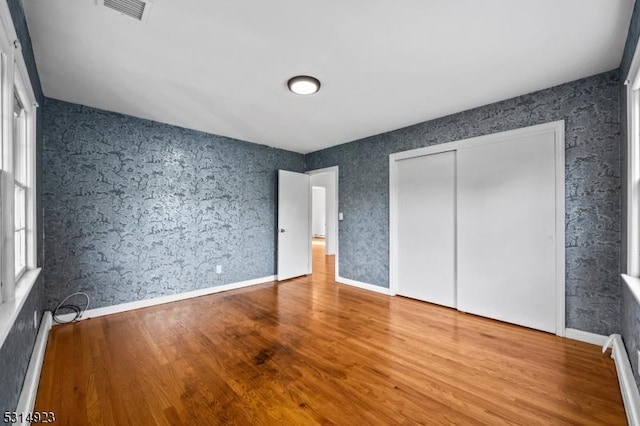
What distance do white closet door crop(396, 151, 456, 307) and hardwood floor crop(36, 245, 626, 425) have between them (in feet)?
1.70

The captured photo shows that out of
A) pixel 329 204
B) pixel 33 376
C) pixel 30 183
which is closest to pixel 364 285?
pixel 33 376

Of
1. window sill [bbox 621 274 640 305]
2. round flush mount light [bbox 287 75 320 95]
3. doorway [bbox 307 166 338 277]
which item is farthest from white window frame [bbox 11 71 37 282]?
window sill [bbox 621 274 640 305]

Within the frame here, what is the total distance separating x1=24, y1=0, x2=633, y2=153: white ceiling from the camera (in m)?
1.67

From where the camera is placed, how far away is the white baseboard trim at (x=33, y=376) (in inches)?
60.7

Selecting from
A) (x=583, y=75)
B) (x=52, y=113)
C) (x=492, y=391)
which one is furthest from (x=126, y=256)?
(x=583, y=75)

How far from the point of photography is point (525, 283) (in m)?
2.81

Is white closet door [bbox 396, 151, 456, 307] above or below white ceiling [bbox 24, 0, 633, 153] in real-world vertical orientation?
below

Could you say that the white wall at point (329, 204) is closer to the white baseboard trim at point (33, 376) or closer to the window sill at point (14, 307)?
the white baseboard trim at point (33, 376)

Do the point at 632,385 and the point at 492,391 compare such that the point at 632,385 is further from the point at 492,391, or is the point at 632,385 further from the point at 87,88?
the point at 87,88

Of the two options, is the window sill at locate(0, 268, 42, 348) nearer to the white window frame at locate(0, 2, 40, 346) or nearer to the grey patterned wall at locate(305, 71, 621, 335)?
the white window frame at locate(0, 2, 40, 346)

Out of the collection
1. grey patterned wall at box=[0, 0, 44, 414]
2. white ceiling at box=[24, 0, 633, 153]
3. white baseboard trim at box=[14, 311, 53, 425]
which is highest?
white ceiling at box=[24, 0, 633, 153]

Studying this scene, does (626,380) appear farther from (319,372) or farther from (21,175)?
(21,175)

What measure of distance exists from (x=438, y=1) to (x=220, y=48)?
4.87 feet

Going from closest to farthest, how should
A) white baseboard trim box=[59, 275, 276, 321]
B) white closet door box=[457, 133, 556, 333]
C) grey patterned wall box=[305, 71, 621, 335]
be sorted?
grey patterned wall box=[305, 71, 621, 335] → white closet door box=[457, 133, 556, 333] → white baseboard trim box=[59, 275, 276, 321]
